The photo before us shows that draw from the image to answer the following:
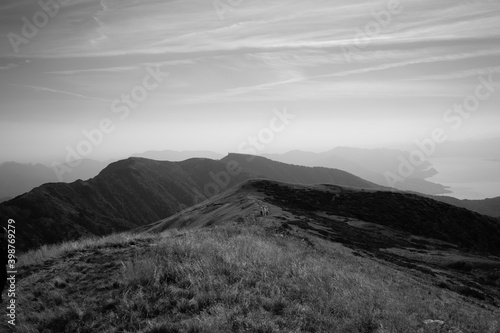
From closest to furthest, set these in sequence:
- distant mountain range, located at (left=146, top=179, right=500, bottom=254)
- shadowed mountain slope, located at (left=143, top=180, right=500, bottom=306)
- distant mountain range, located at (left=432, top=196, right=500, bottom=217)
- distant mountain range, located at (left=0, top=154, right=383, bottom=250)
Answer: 1. shadowed mountain slope, located at (left=143, top=180, right=500, bottom=306)
2. distant mountain range, located at (left=146, top=179, right=500, bottom=254)
3. distant mountain range, located at (left=0, top=154, right=383, bottom=250)
4. distant mountain range, located at (left=432, top=196, right=500, bottom=217)

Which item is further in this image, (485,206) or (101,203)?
(485,206)

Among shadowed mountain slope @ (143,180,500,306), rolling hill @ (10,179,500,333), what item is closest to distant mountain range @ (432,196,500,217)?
shadowed mountain slope @ (143,180,500,306)

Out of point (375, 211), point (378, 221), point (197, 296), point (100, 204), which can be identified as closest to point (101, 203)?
point (100, 204)

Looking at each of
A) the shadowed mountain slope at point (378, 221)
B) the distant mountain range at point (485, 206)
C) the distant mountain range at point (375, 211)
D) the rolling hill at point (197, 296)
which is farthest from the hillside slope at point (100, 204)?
the distant mountain range at point (485, 206)

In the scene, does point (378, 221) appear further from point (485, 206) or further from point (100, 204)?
point (485, 206)

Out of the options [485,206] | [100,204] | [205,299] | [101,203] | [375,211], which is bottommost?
[485,206]

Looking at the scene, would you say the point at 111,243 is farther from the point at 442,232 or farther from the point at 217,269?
the point at 442,232

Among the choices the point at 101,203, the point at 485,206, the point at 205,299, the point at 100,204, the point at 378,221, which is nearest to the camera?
the point at 205,299

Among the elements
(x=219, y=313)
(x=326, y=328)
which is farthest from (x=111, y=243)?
(x=326, y=328)

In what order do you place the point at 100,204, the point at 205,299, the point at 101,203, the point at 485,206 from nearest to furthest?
the point at 205,299, the point at 100,204, the point at 101,203, the point at 485,206

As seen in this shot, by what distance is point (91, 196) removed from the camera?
15488cm

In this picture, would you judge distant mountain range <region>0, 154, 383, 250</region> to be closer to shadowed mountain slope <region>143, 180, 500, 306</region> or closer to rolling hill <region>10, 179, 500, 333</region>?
shadowed mountain slope <region>143, 180, 500, 306</region>

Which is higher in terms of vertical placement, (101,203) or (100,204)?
(101,203)

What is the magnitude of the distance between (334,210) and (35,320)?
50.6 meters
